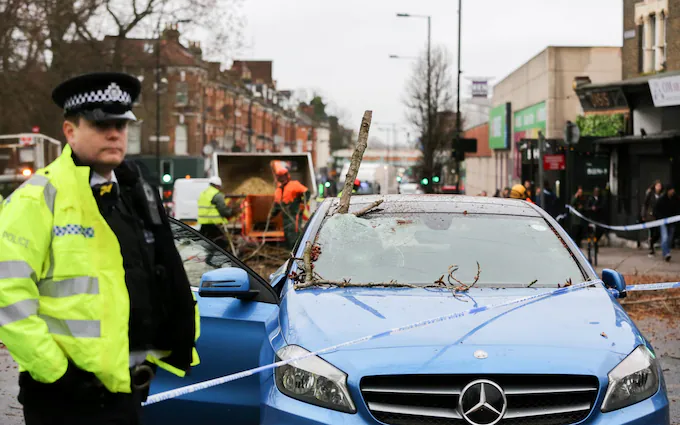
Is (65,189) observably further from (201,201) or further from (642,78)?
(642,78)

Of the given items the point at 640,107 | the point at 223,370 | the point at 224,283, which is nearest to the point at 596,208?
the point at 640,107

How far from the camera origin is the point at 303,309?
4875mm

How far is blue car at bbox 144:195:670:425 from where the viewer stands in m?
4.18

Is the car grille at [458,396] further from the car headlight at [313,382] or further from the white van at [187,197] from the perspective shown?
the white van at [187,197]

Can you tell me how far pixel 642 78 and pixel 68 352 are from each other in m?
26.2

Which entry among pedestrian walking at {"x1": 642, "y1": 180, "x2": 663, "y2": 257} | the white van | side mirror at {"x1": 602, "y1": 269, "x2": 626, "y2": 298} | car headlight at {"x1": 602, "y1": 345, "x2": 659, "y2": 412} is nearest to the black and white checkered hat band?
car headlight at {"x1": 602, "y1": 345, "x2": 659, "y2": 412}

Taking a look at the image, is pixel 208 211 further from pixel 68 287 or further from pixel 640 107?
pixel 640 107

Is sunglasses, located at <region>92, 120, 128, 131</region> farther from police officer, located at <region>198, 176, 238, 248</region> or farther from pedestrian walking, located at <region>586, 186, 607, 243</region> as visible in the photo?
pedestrian walking, located at <region>586, 186, 607, 243</region>

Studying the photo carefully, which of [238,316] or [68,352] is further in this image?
[238,316]

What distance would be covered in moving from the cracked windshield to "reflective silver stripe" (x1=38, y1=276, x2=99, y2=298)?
7.87 ft

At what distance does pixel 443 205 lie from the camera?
627 cm

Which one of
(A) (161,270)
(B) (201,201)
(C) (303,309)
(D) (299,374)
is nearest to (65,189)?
(A) (161,270)

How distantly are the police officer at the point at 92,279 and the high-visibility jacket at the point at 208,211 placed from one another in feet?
47.0

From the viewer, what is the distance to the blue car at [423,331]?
165 inches
